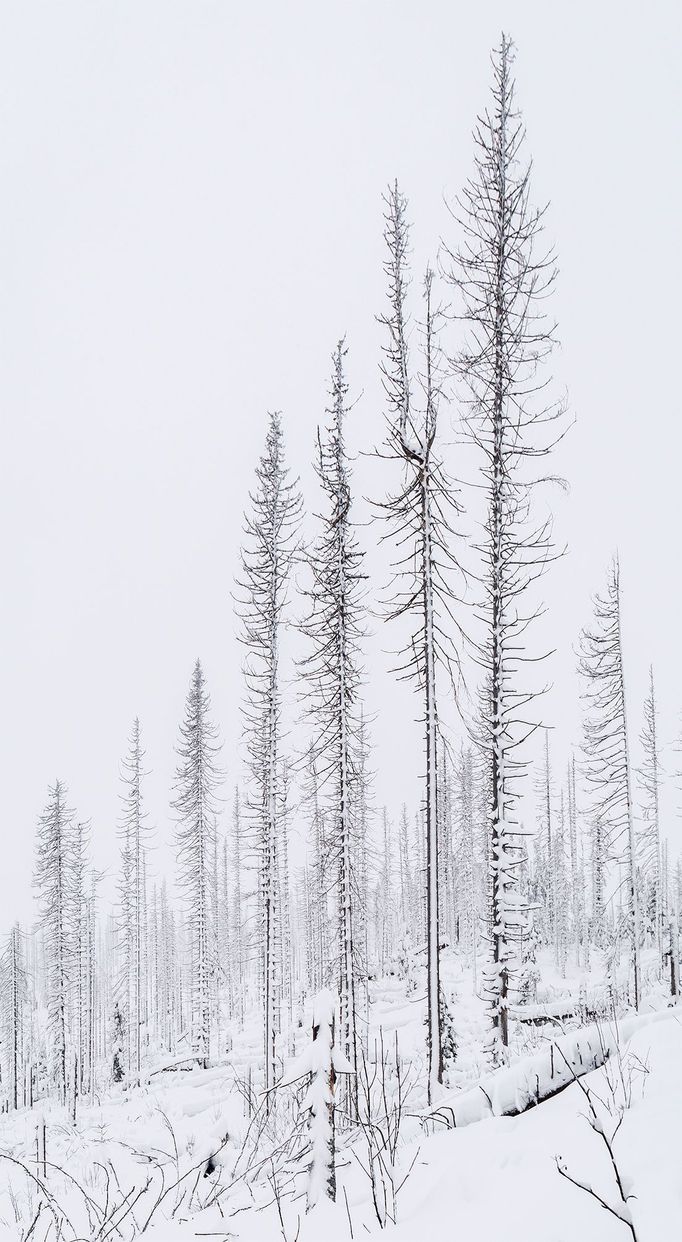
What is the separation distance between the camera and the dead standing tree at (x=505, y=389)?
13078mm

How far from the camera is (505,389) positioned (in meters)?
13.9

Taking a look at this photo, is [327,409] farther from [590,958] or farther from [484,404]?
[590,958]

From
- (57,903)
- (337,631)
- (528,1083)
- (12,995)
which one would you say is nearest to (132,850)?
(57,903)

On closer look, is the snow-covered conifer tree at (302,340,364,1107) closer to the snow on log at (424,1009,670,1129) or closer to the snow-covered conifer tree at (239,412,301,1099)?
the snow-covered conifer tree at (239,412,301,1099)

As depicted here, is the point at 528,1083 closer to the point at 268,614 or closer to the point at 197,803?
the point at 268,614

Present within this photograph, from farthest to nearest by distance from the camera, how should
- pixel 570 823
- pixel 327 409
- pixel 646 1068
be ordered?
pixel 570 823 < pixel 327 409 < pixel 646 1068

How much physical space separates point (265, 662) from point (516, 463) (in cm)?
994

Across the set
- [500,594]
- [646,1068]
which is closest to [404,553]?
[500,594]

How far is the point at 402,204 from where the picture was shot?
1372cm

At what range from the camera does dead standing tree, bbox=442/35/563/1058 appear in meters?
13.1

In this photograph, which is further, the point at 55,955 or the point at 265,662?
the point at 55,955

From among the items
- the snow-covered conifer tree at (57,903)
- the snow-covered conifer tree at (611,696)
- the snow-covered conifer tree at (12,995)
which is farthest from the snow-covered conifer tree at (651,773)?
the snow-covered conifer tree at (12,995)

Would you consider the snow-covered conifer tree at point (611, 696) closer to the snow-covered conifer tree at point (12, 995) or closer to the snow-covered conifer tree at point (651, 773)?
the snow-covered conifer tree at point (651, 773)

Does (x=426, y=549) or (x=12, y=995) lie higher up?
(x=426, y=549)
